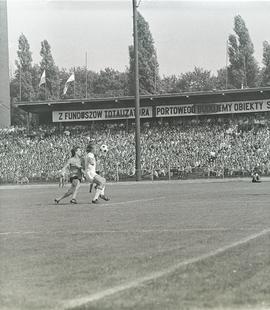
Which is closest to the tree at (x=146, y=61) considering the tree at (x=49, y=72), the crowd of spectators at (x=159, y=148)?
the tree at (x=49, y=72)

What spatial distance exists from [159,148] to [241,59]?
4935 cm

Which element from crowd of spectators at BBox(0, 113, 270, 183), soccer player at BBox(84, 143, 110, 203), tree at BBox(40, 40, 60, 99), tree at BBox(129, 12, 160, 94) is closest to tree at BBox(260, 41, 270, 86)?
tree at BBox(129, 12, 160, 94)

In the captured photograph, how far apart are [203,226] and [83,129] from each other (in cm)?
4253

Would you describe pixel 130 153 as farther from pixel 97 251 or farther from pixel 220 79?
pixel 220 79

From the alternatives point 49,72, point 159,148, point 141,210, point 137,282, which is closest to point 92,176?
point 141,210

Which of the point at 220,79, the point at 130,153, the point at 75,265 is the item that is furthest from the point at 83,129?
the point at 220,79

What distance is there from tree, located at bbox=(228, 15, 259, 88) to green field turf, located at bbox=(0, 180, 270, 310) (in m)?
77.0

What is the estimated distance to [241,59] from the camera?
91125 millimetres

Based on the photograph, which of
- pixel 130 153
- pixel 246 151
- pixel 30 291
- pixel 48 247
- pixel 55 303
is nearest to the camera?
pixel 55 303

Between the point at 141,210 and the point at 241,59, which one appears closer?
the point at 141,210

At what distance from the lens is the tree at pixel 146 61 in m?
82.9

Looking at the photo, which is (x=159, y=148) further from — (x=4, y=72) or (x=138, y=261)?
(x=4, y=72)

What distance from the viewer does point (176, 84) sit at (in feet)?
380

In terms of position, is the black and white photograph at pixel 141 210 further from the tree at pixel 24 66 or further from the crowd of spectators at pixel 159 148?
the tree at pixel 24 66
